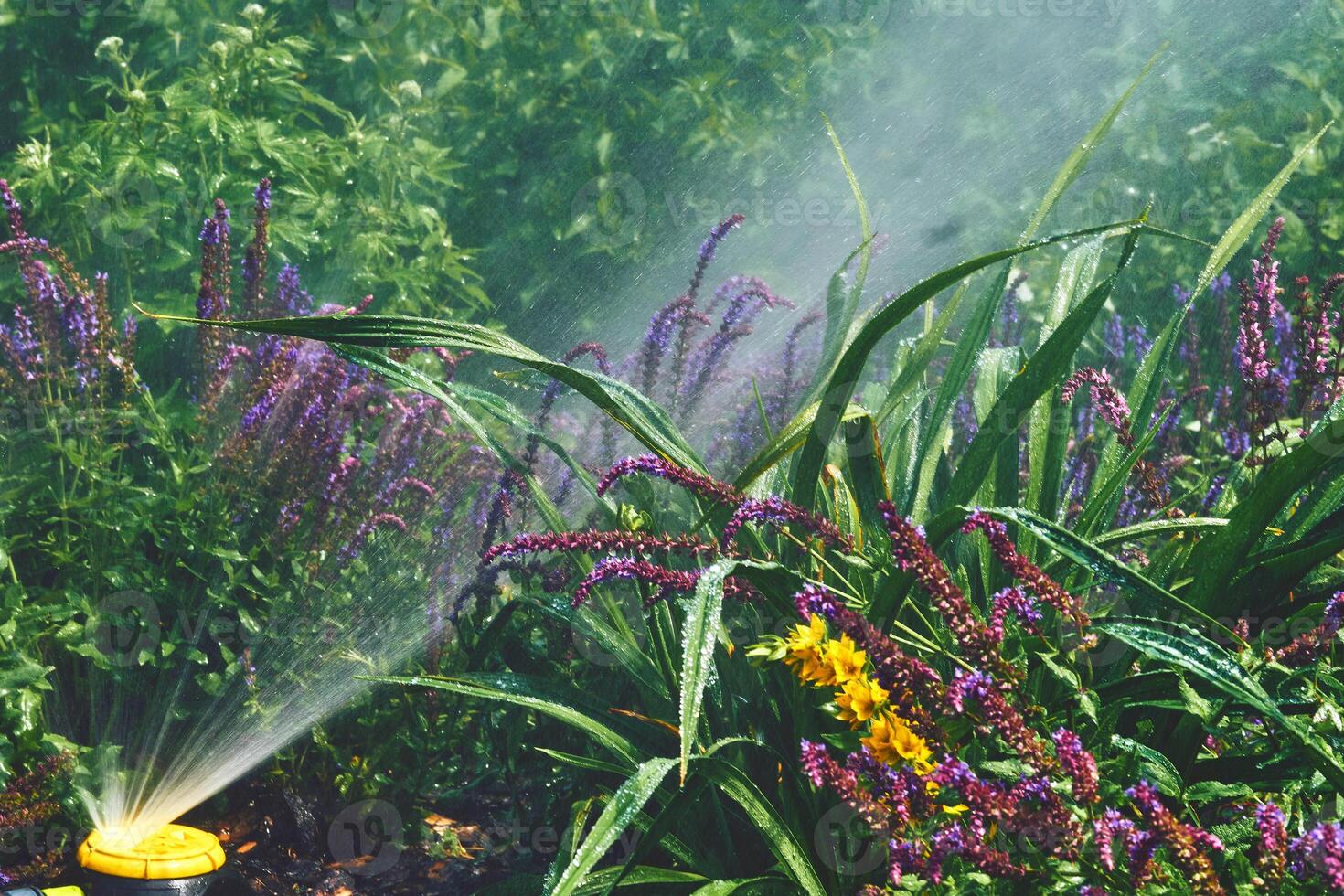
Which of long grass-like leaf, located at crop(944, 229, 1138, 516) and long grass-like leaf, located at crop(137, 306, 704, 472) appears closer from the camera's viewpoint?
long grass-like leaf, located at crop(137, 306, 704, 472)

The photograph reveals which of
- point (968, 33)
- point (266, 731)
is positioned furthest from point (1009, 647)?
point (968, 33)

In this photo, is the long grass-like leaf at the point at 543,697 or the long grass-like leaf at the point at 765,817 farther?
the long grass-like leaf at the point at 543,697

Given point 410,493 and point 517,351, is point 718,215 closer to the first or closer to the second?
point 410,493

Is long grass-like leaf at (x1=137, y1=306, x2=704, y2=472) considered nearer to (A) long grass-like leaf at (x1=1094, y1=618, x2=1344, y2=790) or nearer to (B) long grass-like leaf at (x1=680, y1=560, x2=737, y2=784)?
(B) long grass-like leaf at (x1=680, y1=560, x2=737, y2=784)

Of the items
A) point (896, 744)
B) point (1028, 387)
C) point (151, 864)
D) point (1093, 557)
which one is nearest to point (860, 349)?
point (1028, 387)

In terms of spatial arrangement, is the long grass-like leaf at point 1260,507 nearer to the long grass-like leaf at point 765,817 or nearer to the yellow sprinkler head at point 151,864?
the long grass-like leaf at point 765,817

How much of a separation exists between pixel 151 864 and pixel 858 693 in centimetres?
128

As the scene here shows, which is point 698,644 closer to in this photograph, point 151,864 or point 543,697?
point 543,697

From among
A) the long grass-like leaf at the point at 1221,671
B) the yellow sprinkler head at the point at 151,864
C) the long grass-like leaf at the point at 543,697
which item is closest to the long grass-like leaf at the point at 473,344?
the long grass-like leaf at the point at 543,697

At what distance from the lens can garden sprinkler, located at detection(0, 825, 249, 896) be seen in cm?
214

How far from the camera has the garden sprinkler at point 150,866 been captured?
214cm

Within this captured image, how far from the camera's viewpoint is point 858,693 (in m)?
1.58

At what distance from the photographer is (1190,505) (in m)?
3.63

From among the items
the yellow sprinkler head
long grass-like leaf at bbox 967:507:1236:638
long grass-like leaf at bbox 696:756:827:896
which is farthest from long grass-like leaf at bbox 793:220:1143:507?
the yellow sprinkler head
